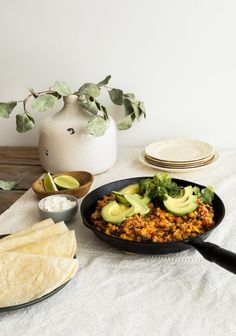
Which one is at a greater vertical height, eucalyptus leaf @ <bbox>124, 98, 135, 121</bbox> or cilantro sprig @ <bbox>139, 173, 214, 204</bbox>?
eucalyptus leaf @ <bbox>124, 98, 135, 121</bbox>

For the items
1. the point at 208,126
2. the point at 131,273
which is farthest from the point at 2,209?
the point at 208,126

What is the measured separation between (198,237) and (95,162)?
0.61 metres

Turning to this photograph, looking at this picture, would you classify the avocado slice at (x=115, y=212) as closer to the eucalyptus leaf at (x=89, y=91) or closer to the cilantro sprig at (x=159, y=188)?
the cilantro sprig at (x=159, y=188)

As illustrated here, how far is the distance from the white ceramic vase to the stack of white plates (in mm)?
174

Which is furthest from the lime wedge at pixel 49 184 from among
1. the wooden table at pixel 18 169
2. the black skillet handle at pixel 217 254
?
the black skillet handle at pixel 217 254

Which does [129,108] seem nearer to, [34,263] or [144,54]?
[144,54]

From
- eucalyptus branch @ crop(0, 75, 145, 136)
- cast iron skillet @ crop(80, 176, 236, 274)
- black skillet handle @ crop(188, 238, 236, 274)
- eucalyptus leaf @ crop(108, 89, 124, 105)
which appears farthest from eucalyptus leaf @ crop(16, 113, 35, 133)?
black skillet handle @ crop(188, 238, 236, 274)

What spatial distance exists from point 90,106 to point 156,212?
51 centimetres

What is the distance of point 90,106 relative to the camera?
1.26 m

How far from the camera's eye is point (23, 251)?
0.77 m

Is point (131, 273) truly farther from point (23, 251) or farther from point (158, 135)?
point (158, 135)

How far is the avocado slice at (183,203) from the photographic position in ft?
2.93

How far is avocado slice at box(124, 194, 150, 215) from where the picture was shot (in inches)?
35.4

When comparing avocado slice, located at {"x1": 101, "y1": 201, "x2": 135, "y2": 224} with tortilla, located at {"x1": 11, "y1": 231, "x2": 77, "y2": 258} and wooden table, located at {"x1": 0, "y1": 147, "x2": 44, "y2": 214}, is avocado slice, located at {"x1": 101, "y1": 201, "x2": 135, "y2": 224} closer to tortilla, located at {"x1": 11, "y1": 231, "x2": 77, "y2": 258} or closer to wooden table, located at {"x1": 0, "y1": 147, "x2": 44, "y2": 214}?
tortilla, located at {"x1": 11, "y1": 231, "x2": 77, "y2": 258}
